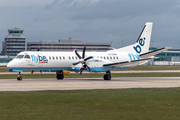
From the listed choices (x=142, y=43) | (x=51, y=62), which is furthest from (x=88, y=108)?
(x=142, y=43)

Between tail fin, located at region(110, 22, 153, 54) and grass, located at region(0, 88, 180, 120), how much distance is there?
27761mm

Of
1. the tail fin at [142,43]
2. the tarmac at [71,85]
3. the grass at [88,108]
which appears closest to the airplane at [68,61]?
the tail fin at [142,43]

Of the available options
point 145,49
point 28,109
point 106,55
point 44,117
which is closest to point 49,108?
point 28,109

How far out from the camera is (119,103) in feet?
65.7

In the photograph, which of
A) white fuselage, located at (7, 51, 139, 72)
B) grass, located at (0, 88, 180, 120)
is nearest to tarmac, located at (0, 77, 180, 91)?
white fuselage, located at (7, 51, 139, 72)

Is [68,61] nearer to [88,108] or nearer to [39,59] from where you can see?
[39,59]

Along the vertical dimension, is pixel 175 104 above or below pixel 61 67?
below

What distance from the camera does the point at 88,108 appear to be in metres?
17.9

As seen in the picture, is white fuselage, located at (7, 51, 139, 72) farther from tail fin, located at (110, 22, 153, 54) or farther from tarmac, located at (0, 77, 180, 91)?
tail fin, located at (110, 22, 153, 54)

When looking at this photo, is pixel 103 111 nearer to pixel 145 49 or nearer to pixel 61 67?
pixel 61 67

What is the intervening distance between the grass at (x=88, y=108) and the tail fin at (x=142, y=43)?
91.1 ft

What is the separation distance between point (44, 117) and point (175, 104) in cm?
904

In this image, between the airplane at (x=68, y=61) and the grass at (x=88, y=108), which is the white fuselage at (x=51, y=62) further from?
the grass at (x=88, y=108)

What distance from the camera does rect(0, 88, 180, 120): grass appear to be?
1525 centimetres
